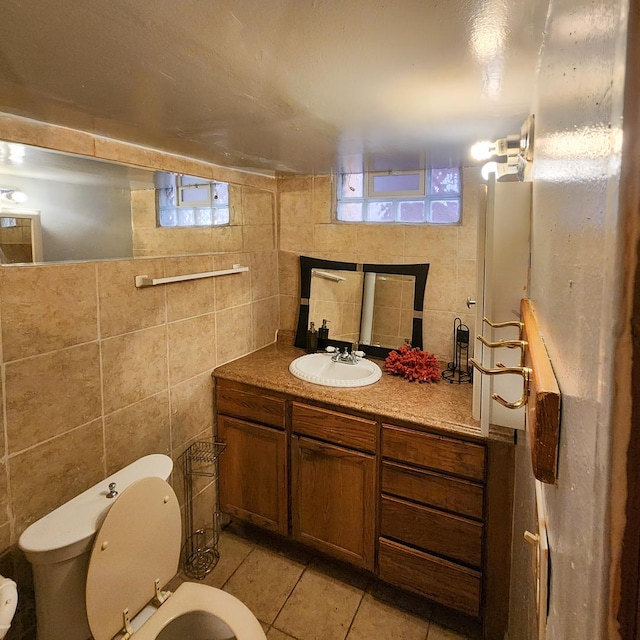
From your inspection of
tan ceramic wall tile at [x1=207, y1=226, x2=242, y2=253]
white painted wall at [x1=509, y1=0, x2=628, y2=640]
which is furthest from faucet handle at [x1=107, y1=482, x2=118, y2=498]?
white painted wall at [x1=509, y1=0, x2=628, y2=640]

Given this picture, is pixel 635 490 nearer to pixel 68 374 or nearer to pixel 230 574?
pixel 68 374

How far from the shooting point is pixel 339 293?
101 inches

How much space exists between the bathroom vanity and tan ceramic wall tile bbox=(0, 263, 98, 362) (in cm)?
81

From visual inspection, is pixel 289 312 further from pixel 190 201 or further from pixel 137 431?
pixel 137 431

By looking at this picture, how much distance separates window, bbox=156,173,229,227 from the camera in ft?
6.59

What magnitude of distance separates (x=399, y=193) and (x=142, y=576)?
2129 mm

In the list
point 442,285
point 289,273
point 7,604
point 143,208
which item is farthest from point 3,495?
point 442,285

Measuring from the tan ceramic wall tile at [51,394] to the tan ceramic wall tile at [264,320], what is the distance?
3.45 feet

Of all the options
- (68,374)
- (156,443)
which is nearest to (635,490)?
(68,374)

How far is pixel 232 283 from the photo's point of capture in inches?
93.0

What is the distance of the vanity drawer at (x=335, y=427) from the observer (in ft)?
6.13

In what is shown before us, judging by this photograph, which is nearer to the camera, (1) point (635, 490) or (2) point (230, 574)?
(1) point (635, 490)

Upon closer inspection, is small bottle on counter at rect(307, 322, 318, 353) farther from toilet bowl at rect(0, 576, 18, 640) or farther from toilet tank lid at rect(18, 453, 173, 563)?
toilet bowl at rect(0, 576, 18, 640)

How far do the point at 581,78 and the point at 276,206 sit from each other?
2357 millimetres
